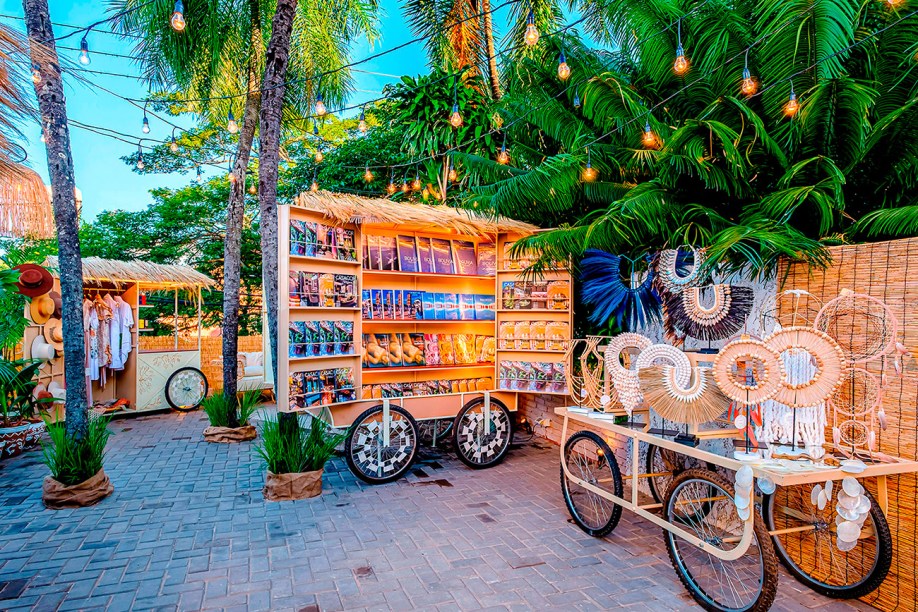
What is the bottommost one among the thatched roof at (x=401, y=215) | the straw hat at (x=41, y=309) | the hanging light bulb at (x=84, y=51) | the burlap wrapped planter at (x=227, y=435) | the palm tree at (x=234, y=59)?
the burlap wrapped planter at (x=227, y=435)

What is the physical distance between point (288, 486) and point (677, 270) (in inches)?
145

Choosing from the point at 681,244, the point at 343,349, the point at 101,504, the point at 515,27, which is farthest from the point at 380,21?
the point at 101,504

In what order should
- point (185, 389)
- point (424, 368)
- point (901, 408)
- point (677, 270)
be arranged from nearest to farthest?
1. point (901, 408)
2. point (677, 270)
3. point (424, 368)
4. point (185, 389)

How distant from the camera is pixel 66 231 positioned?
4328 mm

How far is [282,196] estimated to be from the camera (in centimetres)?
1272

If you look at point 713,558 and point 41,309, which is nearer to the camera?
point 713,558

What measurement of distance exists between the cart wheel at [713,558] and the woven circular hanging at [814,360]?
1.91ft

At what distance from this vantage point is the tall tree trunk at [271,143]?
487 centimetres

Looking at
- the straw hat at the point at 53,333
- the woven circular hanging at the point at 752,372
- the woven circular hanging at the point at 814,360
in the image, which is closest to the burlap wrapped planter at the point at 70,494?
the straw hat at the point at 53,333

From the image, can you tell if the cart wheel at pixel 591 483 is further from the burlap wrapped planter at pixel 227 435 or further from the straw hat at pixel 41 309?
the straw hat at pixel 41 309

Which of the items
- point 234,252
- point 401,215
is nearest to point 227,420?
point 234,252

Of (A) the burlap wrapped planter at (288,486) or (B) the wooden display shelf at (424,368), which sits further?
(B) the wooden display shelf at (424,368)

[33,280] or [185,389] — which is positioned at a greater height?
[33,280]

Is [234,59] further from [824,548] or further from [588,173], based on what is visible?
[824,548]
